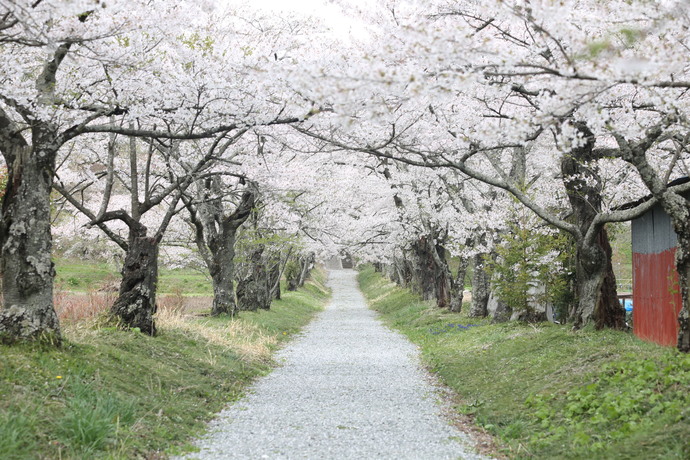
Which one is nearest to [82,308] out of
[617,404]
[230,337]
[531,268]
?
[230,337]

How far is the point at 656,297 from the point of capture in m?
11.2

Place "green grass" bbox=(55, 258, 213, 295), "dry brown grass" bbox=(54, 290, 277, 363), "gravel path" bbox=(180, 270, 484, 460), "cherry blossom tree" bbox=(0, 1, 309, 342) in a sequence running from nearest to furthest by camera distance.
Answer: "gravel path" bbox=(180, 270, 484, 460) < "cherry blossom tree" bbox=(0, 1, 309, 342) < "dry brown grass" bbox=(54, 290, 277, 363) < "green grass" bbox=(55, 258, 213, 295)

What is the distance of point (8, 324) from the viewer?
311 inches

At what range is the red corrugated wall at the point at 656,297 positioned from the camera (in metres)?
10.2

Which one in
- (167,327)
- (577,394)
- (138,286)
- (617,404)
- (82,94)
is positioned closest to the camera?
(617,404)

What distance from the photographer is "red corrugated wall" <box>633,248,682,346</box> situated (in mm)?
10180

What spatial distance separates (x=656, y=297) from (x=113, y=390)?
9149 millimetres

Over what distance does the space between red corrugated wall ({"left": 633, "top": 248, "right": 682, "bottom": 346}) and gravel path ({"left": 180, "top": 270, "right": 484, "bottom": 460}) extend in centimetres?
414

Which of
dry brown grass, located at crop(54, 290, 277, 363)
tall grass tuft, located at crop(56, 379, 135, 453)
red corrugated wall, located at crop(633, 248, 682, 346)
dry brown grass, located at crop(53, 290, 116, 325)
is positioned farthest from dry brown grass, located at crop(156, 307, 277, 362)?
red corrugated wall, located at crop(633, 248, 682, 346)

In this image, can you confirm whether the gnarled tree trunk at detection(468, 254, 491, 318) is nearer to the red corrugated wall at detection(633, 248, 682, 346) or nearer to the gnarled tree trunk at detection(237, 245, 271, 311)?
the gnarled tree trunk at detection(237, 245, 271, 311)

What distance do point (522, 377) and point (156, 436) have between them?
5.59 m

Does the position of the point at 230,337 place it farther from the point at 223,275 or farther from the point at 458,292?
the point at 458,292

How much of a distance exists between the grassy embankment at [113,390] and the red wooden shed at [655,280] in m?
7.14

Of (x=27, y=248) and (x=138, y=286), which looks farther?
(x=138, y=286)
